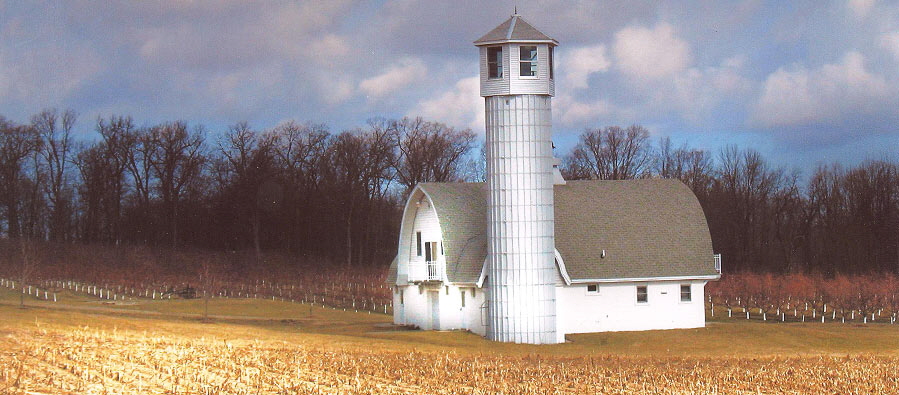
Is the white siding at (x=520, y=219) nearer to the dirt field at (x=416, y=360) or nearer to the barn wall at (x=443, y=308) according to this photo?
the dirt field at (x=416, y=360)

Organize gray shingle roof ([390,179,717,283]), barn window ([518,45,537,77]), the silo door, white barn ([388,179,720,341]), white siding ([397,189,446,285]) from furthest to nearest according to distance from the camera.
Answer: white siding ([397,189,446,285])
the silo door
gray shingle roof ([390,179,717,283])
white barn ([388,179,720,341])
barn window ([518,45,537,77])

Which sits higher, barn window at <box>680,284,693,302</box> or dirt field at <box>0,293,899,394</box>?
barn window at <box>680,284,693,302</box>

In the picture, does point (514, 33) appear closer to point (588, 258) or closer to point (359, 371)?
point (588, 258)

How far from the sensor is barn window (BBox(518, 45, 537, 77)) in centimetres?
4088

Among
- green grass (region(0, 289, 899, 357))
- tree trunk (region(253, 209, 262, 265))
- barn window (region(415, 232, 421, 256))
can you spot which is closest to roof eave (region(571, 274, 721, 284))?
green grass (region(0, 289, 899, 357))

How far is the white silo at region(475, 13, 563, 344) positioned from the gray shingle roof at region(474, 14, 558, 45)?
0.06 m

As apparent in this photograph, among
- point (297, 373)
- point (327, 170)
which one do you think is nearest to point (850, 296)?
point (297, 373)

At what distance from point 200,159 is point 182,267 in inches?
698

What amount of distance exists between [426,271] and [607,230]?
7.54 m

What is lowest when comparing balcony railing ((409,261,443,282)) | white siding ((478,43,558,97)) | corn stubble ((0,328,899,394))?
corn stubble ((0,328,899,394))

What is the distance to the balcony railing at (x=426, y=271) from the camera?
4562cm

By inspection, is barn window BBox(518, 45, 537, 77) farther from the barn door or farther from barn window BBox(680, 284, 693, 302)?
barn window BBox(680, 284, 693, 302)

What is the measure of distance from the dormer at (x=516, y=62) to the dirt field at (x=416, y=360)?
29.8ft

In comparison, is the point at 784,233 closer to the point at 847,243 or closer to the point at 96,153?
the point at 847,243
